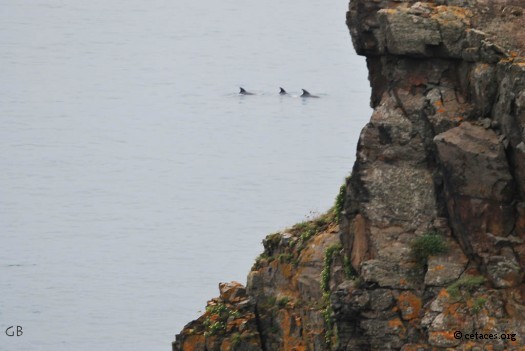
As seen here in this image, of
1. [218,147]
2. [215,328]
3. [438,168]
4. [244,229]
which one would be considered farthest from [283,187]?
[438,168]

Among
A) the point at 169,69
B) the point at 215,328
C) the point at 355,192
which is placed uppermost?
the point at 169,69

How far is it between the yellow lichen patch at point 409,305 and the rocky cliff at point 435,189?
21 mm

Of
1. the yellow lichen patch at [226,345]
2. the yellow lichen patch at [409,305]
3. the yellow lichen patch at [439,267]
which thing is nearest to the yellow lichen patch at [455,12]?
the yellow lichen patch at [439,267]

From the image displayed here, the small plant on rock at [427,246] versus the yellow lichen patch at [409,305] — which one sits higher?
the small plant on rock at [427,246]

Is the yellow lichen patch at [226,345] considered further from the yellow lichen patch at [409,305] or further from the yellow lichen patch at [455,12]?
the yellow lichen patch at [455,12]

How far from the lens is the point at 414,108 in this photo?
29281mm

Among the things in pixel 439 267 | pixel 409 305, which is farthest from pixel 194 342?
pixel 439 267

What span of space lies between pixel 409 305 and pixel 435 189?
6.23 ft

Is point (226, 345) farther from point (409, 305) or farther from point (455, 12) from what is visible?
point (455, 12)

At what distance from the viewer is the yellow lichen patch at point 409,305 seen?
94.5 feet

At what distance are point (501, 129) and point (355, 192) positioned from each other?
295 cm

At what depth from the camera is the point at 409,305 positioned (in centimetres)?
2891

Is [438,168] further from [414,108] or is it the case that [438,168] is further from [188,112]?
[188,112]

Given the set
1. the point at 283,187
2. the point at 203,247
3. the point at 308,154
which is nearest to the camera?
the point at 203,247
